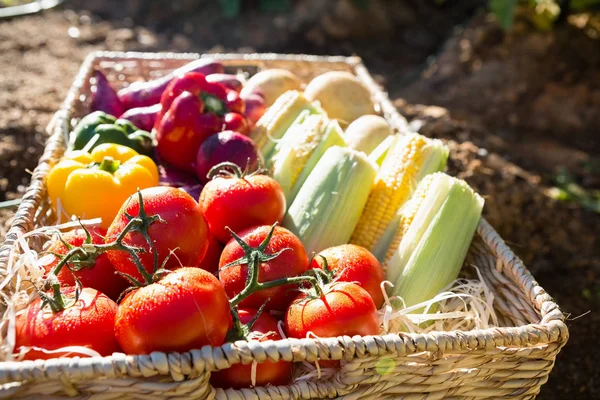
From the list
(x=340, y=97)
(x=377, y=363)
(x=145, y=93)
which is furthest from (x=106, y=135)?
(x=377, y=363)

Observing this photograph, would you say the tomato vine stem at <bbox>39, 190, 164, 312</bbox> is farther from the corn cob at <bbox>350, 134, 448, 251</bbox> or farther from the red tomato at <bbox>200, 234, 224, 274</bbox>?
the corn cob at <bbox>350, 134, 448, 251</bbox>

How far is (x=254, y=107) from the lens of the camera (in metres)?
2.92

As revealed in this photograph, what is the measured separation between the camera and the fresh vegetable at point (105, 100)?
2982mm

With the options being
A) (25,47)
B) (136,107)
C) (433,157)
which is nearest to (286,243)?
(433,157)

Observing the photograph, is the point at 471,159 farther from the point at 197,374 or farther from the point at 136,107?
the point at 197,374

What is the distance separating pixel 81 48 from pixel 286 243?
200 inches

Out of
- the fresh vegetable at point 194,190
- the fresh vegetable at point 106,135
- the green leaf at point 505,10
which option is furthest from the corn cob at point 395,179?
the green leaf at point 505,10

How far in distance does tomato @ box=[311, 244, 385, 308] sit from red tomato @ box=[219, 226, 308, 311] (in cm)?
10

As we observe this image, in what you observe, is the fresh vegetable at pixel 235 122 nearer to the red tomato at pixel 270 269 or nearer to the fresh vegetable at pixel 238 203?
the fresh vegetable at pixel 238 203

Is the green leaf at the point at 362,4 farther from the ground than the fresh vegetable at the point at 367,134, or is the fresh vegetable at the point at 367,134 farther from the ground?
the fresh vegetable at the point at 367,134

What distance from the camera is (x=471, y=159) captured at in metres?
3.75

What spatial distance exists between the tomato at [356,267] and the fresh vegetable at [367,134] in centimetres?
87

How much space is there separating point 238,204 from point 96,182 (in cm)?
57

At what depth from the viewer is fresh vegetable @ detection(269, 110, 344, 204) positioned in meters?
2.50
